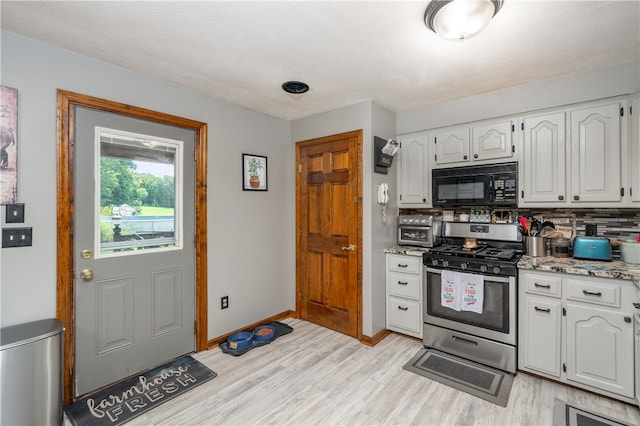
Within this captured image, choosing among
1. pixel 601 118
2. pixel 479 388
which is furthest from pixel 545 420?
pixel 601 118

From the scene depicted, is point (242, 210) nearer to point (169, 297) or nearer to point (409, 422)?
point (169, 297)

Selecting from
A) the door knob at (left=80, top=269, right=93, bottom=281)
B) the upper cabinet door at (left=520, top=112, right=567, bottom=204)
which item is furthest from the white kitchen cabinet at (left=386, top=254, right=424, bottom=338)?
the door knob at (left=80, top=269, right=93, bottom=281)

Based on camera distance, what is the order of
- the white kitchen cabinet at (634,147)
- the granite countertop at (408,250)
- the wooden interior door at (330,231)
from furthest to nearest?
1. the wooden interior door at (330,231)
2. the granite countertop at (408,250)
3. the white kitchen cabinet at (634,147)

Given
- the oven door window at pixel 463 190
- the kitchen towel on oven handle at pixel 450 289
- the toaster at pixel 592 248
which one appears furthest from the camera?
the oven door window at pixel 463 190

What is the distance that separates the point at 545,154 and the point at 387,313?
6.85 ft

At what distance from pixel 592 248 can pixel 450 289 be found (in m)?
1.14

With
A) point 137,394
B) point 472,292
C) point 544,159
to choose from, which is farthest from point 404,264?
point 137,394

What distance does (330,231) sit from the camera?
3.30m

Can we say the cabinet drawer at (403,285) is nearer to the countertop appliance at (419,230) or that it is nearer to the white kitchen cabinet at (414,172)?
the countertop appliance at (419,230)

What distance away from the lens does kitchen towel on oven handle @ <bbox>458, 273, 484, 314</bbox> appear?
8.43ft

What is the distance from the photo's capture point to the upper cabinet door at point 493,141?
2.76 meters

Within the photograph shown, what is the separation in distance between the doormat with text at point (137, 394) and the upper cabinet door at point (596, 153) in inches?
133

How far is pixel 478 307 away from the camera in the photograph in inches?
102

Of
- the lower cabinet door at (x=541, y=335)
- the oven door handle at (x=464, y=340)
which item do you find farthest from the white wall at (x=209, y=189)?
the lower cabinet door at (x=541, y=335)
